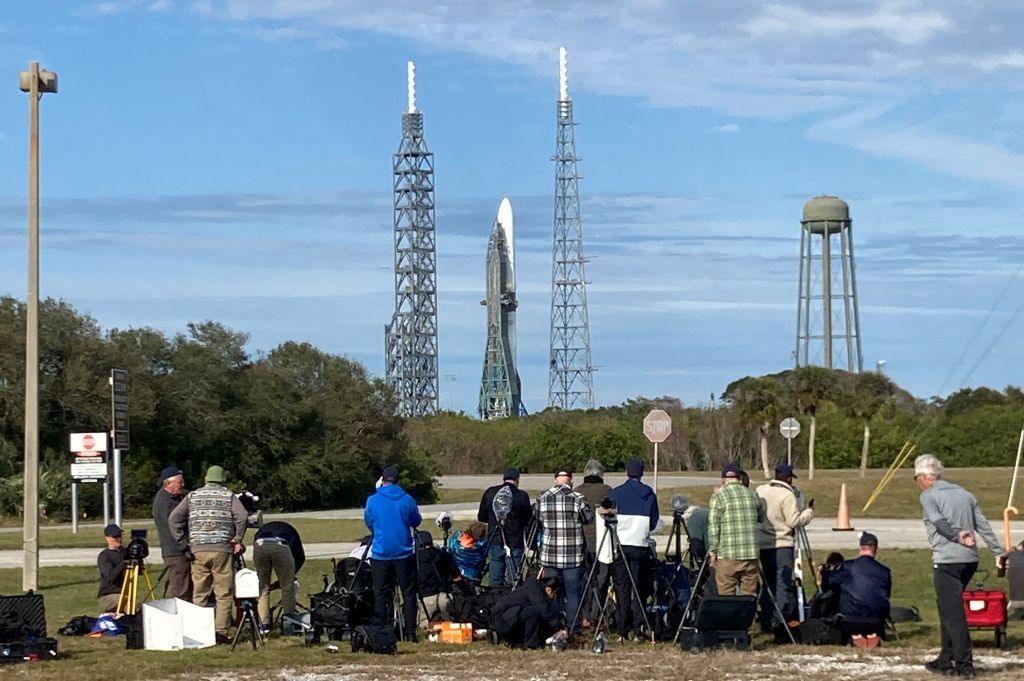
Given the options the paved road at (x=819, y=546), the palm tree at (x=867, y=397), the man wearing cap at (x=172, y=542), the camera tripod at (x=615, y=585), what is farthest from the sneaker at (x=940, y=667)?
the palm tree at (x=867, y=397)

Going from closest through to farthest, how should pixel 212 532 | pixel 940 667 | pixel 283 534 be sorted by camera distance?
pixel 940 667 < pixel 212 532 < pixel 283 534

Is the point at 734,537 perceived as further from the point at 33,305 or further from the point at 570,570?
the point at 33,305

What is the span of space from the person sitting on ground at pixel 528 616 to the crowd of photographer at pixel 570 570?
13 millimetres

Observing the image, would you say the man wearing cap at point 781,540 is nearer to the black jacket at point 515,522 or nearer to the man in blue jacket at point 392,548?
the black jacket at point 515,522

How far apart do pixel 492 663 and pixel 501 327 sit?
360 ft

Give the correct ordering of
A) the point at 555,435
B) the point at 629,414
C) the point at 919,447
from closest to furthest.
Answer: the point at 919,447, the point at 555,435, the point at 629,414

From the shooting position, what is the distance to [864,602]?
1487cm

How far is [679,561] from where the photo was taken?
16516 mm

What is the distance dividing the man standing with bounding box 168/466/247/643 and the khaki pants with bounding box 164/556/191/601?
37cm

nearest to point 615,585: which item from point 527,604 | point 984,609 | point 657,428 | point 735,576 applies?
point 527,604

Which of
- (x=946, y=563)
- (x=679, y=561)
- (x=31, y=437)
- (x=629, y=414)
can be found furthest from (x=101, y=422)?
(x=629, y=414)

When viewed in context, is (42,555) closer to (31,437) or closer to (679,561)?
(31,437)

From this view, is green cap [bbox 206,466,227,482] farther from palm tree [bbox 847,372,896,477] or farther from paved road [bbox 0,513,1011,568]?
palm tree [bbox 847,372,896,477]

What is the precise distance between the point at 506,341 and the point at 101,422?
75.3 meters
